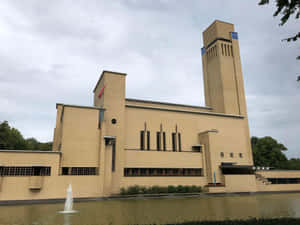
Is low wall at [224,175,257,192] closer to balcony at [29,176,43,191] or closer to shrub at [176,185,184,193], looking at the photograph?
Answer: shrub at [176,185,184,193]

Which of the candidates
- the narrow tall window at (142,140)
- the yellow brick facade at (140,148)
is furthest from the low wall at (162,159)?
the narrow tall window at (142,140)

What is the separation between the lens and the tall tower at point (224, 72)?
44312 millimetres

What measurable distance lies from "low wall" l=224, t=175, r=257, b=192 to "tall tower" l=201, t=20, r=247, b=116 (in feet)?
40.6

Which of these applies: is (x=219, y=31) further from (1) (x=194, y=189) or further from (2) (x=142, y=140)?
(1) (x=194, y=189)

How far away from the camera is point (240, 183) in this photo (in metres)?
35.0

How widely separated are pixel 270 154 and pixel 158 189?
129 feet

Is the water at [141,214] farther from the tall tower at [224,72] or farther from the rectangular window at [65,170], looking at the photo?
the tall tower at [224,72]

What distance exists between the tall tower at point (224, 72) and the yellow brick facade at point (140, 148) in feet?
0.60

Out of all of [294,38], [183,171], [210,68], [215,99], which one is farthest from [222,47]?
[294,38]

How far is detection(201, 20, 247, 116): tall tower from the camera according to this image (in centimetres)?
4431

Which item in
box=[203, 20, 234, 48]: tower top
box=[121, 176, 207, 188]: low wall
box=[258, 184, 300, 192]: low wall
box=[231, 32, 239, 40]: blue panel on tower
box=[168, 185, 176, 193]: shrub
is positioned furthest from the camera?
box=[231, 32, 239, 40]: blue panel on tower

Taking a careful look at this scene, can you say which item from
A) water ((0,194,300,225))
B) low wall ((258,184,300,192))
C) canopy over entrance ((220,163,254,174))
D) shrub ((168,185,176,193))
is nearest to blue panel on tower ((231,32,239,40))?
canopy over entrance ((220,163,254,174))

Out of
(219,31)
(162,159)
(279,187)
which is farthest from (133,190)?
(219,31)

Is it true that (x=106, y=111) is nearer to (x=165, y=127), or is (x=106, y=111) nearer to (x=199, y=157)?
(x=165, y=127)
